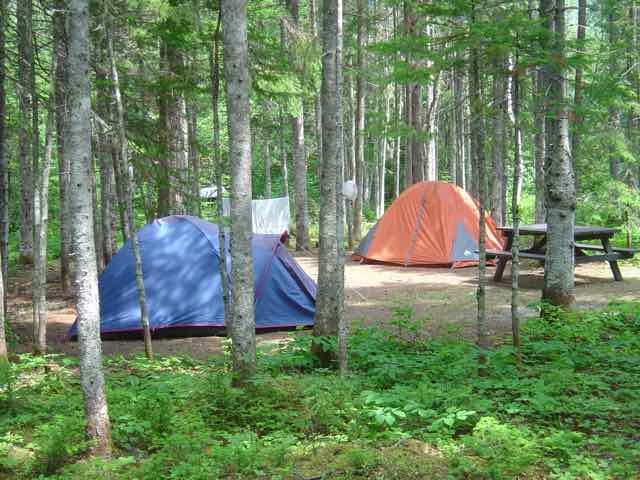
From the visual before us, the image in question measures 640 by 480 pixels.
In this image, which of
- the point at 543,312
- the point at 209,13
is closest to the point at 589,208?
the point at 543,312

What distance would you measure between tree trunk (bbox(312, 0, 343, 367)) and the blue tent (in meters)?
2.44

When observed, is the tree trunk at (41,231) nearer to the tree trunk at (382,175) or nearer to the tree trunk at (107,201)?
the tree trunk at (107,201)

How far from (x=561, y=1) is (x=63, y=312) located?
878cm

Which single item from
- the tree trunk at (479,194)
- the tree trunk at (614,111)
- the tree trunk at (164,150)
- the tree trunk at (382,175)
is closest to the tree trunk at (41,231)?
the tree trunk at (164,150)

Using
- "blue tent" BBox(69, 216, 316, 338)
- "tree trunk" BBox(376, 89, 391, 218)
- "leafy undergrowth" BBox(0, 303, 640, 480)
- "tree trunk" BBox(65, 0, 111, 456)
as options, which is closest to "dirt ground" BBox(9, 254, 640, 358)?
"blue tent" BBox(69, 216, 316, 338)

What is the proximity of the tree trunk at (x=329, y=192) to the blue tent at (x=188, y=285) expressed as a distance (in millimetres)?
2442

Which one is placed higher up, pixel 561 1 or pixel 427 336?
pixel 561 1

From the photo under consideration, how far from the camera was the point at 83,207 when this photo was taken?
3949 mm

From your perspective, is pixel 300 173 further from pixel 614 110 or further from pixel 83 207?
pixel 83 207

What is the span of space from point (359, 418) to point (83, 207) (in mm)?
2493

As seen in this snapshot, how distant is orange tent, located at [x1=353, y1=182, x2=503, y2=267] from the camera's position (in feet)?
47.6

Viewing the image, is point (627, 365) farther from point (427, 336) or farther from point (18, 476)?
point (18, 476)

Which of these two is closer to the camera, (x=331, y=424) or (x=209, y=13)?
(x=331, y=424)

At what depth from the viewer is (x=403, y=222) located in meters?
15.2
